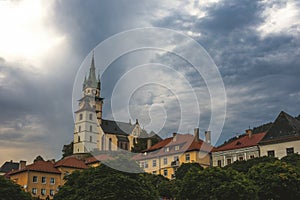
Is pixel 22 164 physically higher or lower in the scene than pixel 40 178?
higher

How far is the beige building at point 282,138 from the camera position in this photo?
62.2 metres

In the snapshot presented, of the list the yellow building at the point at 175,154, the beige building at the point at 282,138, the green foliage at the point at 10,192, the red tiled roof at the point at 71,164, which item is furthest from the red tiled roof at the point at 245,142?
the green foliage at the point at 10,192

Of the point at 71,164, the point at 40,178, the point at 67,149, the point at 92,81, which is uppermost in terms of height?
the point at 92,81

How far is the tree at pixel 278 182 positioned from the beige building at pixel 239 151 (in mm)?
28937

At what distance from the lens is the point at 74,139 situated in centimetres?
15300

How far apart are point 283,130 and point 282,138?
1880 mm

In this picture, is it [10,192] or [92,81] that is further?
[92,81]

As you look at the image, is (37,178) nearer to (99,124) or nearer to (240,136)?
(240,136)

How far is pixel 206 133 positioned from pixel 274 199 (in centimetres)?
4802

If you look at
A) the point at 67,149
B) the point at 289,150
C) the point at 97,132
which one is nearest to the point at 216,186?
the point at 289,150

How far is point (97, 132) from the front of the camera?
157m

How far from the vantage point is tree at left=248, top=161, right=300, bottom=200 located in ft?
121

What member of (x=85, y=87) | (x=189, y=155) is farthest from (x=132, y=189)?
(x=85, y=87)

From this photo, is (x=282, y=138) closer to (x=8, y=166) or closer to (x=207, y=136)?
(x=207, y=136)
